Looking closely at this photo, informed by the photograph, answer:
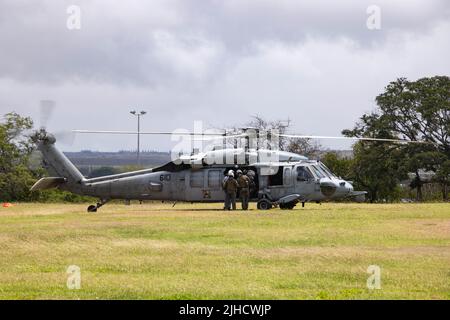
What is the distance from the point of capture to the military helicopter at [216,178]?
35.2 meters

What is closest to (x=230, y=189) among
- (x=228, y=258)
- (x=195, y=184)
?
(x=195, y=184)

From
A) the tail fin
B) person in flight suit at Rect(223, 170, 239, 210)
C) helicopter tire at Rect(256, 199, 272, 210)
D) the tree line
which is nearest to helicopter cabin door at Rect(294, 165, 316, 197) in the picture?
helicopter tire at Rect(256, 199, 272, 210)

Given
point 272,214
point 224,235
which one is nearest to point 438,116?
point 272,214

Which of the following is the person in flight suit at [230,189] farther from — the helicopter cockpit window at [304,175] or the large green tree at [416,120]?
the large green tree at [416,120]

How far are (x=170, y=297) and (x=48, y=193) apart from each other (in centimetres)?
5090

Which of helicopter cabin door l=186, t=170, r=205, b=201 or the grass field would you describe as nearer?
the grass field

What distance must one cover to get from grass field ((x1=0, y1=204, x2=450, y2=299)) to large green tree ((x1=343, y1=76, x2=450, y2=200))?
35219 millimetres

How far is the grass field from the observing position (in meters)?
13.1

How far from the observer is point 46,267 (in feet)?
52.4

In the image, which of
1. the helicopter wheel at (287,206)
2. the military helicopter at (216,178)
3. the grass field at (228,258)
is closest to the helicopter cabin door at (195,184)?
the military helicopter at (216,178)

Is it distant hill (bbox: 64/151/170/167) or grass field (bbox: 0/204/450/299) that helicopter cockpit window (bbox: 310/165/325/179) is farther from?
distant hill (bbox: 64/151/170/167)

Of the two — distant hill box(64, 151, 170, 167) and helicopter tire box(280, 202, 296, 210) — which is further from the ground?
distant hill box(64, 151, 170, 167)

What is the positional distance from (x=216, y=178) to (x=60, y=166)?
6.78 m
